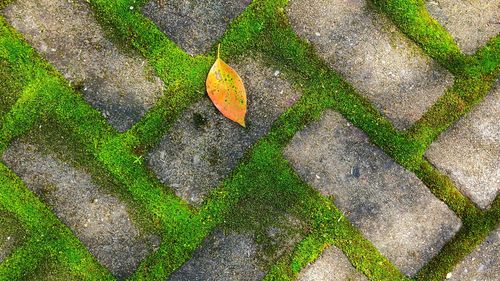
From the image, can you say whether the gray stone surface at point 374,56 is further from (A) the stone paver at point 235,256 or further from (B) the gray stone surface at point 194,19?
(A) the stone paver at point 235,256

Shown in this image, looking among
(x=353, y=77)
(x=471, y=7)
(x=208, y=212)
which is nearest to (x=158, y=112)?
(x=208, y=212)

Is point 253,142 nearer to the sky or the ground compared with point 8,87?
nearer to the sky

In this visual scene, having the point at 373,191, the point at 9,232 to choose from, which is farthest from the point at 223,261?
the point at 9,232

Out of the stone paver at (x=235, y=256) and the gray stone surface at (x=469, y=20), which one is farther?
the gray stone surface at (x=469, y=20)

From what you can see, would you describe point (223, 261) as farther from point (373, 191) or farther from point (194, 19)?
point (194, 19)

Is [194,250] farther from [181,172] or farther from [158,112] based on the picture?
[158,112]

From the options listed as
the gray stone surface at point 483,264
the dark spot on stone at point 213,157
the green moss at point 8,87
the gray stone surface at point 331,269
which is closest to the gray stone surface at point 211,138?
the dark spot on stone at point 213,157

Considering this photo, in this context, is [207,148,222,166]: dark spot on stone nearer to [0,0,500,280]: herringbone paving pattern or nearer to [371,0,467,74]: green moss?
[0,0,500,280]: herringbone paving pattern
